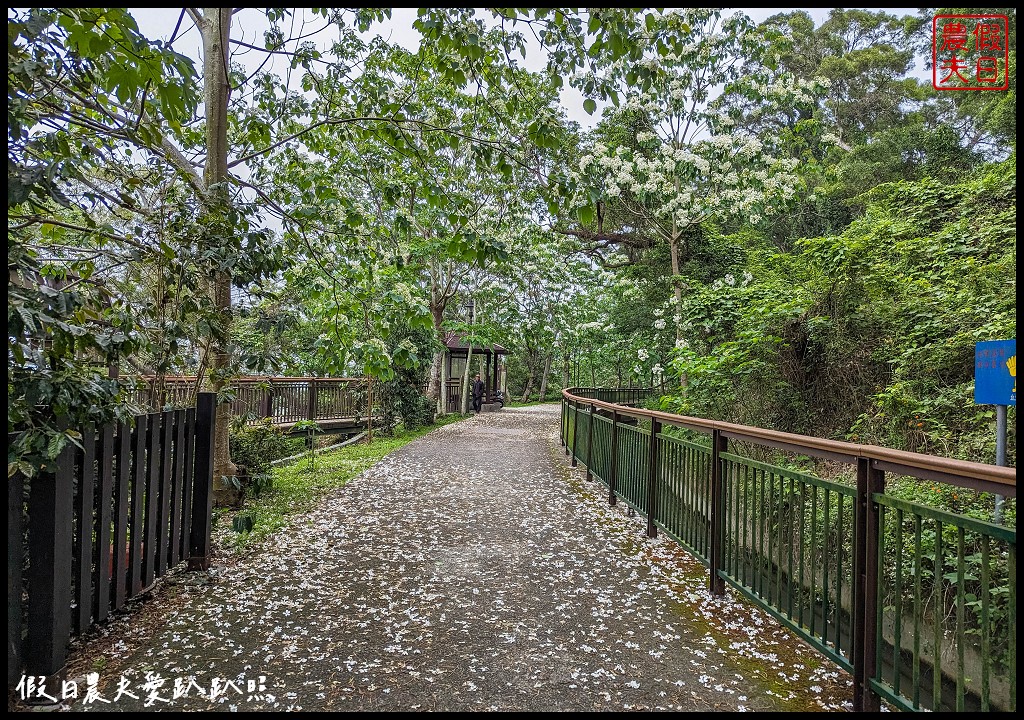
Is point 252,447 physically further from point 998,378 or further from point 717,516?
point 998,378

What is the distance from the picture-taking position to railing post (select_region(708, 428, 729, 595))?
3.60 metres

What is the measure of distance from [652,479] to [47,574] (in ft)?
13.6

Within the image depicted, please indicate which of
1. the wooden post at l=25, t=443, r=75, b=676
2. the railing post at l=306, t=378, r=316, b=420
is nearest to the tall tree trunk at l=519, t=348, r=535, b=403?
the railing post at l=306, t=378, r=316, b=420

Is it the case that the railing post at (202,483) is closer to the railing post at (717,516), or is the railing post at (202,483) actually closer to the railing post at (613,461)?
the railing post at (717,516)

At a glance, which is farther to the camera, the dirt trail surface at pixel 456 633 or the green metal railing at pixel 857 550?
the dirt trail surface at pixel 456 633

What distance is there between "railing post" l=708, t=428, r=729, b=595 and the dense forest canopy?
182 centimetres

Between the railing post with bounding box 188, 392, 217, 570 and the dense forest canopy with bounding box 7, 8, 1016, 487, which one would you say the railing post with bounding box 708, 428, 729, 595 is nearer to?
the dense forest canopy with bounding box 7, 8, 1016, 487

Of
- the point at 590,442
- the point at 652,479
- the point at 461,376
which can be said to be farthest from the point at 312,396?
the point at 461,376

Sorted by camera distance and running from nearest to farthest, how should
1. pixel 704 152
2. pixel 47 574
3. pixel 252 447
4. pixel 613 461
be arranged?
pixel 47 574 < pixel 613 461 < pixel 252 447 < pixel 704 152

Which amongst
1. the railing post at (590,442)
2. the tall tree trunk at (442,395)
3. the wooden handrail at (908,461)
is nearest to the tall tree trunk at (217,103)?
the wooden handrail at (908,461)

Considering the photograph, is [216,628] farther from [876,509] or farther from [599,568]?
[876,509]

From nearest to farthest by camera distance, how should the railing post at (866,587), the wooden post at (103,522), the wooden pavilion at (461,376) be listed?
the railing post at (866,587) → the wooden post at (103,522) → the wooden pavilion at (461,376)

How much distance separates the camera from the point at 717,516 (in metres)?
3.62

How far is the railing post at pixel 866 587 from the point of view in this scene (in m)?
2.25
